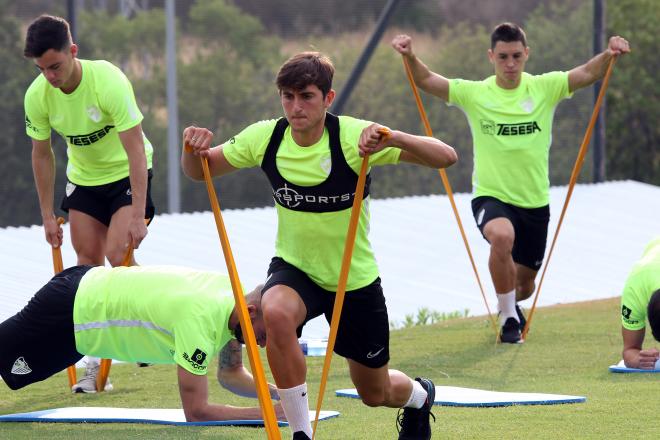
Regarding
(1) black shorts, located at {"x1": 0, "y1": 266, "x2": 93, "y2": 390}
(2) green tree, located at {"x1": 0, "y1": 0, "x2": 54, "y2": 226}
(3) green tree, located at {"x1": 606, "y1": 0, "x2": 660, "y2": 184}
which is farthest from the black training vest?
(3) green tree, located at {"x1": 606, "y1": 0, "x2": 660, "y2": 184}

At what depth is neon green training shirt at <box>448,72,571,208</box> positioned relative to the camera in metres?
9.30

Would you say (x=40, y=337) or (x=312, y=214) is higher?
(x=312, y=214)

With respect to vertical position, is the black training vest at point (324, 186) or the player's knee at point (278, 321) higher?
the black training vest at point (324, 186)

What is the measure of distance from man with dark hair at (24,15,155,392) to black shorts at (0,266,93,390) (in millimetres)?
870

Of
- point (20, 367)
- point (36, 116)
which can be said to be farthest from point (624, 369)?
point (36, 116)

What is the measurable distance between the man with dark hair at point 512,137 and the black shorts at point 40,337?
3523 mm

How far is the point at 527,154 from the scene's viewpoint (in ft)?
30.6

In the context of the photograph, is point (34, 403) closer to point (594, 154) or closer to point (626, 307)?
point (626, 307)

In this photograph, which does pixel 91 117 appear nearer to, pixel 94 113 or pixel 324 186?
pixel 94 113

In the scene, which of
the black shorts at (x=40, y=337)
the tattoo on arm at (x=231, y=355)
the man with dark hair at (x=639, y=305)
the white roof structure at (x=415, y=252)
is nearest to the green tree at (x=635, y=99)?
the white roof structure at (x=415, y=252)

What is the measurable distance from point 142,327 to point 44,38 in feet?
5.58

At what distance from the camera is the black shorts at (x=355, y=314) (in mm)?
5594

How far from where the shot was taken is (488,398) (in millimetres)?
6867

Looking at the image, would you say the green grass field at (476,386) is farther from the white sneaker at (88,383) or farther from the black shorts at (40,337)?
the black shorts at (40,337)
